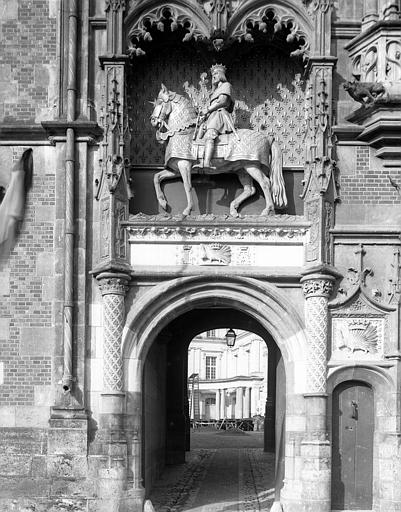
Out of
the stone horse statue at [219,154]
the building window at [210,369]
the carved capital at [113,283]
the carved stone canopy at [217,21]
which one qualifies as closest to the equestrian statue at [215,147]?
the stone horse statue at [219,154]

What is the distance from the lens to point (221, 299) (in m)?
16.9

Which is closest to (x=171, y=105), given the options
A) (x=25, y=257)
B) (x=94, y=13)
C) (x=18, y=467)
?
(x=94, y=13)

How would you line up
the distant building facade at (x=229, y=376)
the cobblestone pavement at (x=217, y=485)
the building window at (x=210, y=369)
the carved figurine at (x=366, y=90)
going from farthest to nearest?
the building window at (x=210, y=369)
the distant building facade at (x=229, y=376)
the cobblestone pavement at (x=217, y=485)
the carved figurine at (x=366, y=90)

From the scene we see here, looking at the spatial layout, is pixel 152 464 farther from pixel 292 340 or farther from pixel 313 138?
pixel 313 138

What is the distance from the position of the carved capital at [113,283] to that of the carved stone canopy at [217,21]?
3581 mm

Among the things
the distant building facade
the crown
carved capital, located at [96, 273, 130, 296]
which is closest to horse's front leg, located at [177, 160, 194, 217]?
carved capital, located at [96, 273, 130, 296]

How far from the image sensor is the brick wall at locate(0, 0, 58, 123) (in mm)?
17047

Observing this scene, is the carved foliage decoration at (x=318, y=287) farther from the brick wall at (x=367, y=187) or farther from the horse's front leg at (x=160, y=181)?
the horse's front leg at (x=160, y=181)

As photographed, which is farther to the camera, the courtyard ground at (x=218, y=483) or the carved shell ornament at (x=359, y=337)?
the courtyard ground at (x=218, y=483)

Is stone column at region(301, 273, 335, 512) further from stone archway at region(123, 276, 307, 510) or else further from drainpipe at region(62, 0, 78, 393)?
drainpipe at region(62, 0, 78, 393)

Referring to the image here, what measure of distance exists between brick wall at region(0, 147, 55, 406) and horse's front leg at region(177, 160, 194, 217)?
2054 millimetres

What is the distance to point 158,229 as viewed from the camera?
1673 cm

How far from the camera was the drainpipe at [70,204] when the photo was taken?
16.4 meters

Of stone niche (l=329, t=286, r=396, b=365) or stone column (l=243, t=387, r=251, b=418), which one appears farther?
stone column (l=243, t=387, r=251, b=418)
